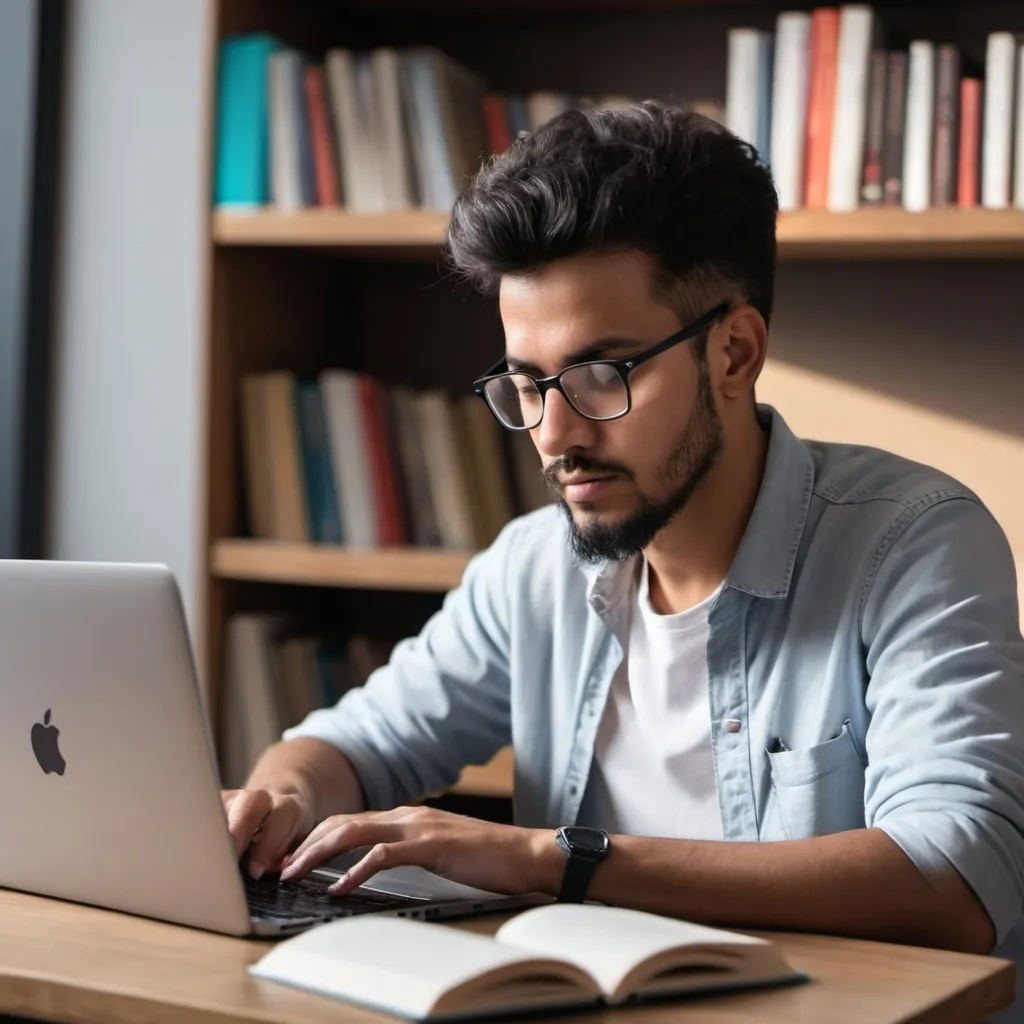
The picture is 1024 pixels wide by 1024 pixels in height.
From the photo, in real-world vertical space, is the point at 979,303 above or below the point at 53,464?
above

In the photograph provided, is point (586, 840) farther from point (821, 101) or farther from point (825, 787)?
point (821, 101)

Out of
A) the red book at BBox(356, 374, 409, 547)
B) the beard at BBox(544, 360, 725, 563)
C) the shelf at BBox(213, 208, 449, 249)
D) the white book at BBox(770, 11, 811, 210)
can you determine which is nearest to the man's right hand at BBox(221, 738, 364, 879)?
the beard at BBox(544, 360, 725, 563)

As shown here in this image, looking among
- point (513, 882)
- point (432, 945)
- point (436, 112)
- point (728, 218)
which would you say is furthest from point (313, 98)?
point (432, 945)

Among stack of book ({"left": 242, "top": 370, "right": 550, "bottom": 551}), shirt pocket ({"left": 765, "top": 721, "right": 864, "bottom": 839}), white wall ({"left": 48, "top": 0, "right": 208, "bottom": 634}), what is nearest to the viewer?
shirt pocket ({"left": 765, "top": 721, "right": 864, "bottom": 839})

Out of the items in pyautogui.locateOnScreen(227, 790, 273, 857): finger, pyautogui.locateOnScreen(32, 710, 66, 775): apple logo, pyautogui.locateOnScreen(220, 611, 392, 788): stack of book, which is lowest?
pyautogui.locateOnScreen(220, 611, 392, 788): stack of book

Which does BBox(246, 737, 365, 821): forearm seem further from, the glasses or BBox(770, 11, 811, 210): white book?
BBox(770, 11, 811, 210): white book

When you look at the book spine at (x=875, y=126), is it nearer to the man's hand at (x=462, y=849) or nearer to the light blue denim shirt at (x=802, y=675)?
the light blue denim shirt at (x=802, y=675)

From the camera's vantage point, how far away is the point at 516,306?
4.85 ft

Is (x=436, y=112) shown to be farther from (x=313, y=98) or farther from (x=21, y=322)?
(x=21, y=322)

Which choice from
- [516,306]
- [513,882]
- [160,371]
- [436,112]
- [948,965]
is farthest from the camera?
[160,371]

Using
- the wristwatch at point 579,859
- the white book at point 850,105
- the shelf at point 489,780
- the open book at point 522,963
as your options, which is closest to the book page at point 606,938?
the open book at point 522,963

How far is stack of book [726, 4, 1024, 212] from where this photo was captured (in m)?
1.99

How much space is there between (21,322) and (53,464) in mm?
252

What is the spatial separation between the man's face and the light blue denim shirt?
99mm
